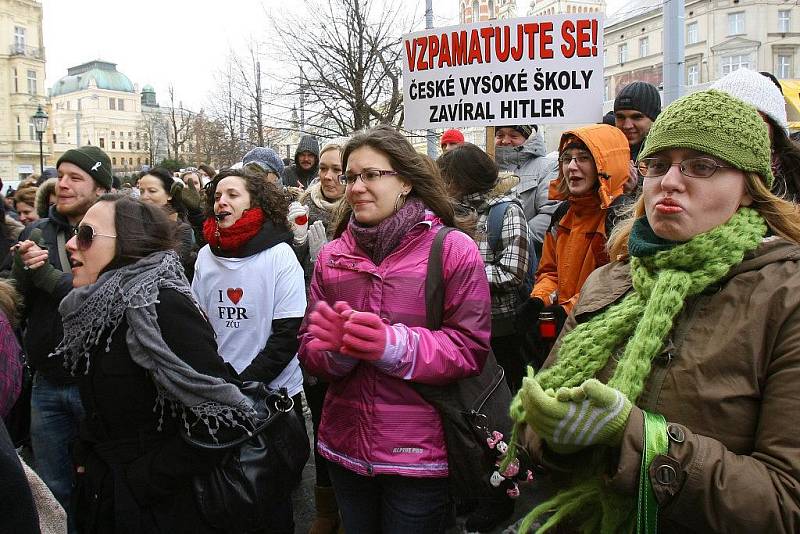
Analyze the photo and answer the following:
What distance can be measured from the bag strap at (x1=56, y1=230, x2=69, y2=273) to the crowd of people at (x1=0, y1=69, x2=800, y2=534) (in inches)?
Result: 0.7

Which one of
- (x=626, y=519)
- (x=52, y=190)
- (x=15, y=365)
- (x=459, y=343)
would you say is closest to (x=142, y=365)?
(x=15, y=365)

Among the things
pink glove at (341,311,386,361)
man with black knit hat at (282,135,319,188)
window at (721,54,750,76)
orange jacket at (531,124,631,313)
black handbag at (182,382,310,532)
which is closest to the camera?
pink glove at (341,311,386,361)

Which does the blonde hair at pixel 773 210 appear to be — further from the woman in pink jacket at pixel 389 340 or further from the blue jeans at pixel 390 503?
the blue jeans at pixel 390 503

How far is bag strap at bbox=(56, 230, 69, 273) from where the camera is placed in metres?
3.93

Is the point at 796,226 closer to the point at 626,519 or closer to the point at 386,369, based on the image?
the point at 626,519

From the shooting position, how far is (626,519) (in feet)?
5.29

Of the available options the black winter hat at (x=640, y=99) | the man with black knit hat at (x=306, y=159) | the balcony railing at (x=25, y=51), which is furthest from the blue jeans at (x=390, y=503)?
the balcony railing at (x=25, y=51)

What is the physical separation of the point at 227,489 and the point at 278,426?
0.33 metres

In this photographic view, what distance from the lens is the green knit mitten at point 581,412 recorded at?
1411mm

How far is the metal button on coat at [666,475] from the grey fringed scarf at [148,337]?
1741mm

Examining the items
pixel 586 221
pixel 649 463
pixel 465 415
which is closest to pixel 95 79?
pixel 586 221

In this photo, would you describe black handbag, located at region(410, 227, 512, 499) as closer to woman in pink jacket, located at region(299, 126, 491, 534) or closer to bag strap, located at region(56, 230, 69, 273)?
woman in pink jacket, located at region(299, 126, 491, 534)

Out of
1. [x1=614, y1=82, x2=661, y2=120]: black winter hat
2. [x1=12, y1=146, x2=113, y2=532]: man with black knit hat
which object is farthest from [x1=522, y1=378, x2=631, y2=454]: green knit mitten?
[x1=614, y1=82, x2=661, y2=120]: black winter hat

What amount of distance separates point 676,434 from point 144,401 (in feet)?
6.71
